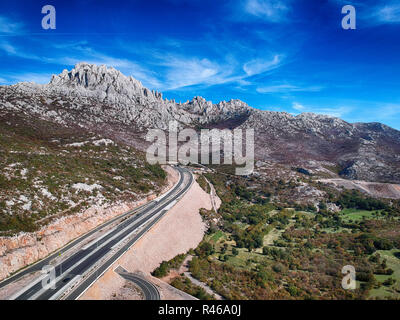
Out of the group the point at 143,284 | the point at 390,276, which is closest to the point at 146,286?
the point at 143,284

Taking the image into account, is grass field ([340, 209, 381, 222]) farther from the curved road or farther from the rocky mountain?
the curved road

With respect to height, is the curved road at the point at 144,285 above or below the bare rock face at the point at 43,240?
below

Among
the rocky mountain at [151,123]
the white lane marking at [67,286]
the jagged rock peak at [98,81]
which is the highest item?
the jagged rock peak at [98,81]

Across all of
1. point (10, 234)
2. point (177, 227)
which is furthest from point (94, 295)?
point (177, 227)

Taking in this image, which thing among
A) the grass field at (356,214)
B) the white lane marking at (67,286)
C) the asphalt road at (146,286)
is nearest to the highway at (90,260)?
the white lane marking at (67,286)

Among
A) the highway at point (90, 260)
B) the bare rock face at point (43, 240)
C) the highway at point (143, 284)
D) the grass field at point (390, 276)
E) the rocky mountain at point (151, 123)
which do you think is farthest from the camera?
the rocky mountain at point (151, 123)

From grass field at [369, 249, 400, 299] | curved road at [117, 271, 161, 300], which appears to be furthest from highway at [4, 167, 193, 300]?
grass field at [369, 249, 400, 299]

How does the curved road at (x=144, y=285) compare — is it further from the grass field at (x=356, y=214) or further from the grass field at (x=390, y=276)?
the grass field at (x=356, y=214)
